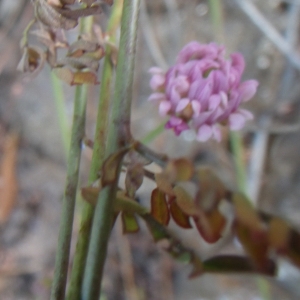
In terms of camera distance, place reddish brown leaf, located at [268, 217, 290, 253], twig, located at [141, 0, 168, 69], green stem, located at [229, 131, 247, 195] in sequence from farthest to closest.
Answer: twig, located at [141, 0, 168, 69] → green stem, located at [229, 131, 247, 195] → reddish brown leaf, located at [268, 217, 290, 253]

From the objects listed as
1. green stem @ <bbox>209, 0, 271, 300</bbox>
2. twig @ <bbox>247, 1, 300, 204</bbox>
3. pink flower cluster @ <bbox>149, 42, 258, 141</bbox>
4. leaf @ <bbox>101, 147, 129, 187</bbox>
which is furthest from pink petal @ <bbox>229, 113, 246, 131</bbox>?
twig @ <bbox>247, 1, 300, 204</bbox>

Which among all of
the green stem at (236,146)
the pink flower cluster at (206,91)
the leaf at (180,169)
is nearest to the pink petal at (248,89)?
the pink flower cluster at (206,91)

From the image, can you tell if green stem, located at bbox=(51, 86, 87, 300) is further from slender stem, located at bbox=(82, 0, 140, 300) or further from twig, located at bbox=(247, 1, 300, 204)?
twig, located at bbox=(247, 1, 300, 204)

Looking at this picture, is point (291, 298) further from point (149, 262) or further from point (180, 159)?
point (180, 159)

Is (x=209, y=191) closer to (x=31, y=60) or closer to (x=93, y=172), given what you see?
(x=93, y=172)

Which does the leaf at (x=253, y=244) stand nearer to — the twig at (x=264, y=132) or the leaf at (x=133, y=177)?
the leaf at (x=133, y=177)

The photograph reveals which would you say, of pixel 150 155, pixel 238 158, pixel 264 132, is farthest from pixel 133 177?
pixel 264 132

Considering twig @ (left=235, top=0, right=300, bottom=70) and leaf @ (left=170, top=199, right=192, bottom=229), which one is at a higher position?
twig @ (left=235, top=0, right=300, bottom=70)
